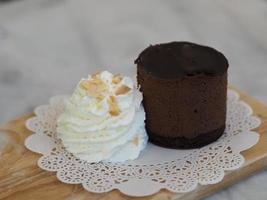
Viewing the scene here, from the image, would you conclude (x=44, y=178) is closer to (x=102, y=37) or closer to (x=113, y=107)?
(x=113, y=107)

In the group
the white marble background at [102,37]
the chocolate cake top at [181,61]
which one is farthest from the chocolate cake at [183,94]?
the white marble background at [102,37]

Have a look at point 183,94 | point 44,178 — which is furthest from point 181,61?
point 44,178

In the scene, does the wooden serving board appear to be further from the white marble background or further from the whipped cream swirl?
the white marble background

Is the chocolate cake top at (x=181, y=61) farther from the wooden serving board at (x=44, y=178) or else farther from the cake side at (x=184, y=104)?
the wooden serving board at (x=44, y=178)

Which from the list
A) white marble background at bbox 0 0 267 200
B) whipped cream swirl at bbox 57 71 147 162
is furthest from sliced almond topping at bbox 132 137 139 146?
white marble background at bbox 0 0 267 200

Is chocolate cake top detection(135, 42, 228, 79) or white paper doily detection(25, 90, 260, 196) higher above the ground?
chocolate cake top detection(135, 42, 228, 79)

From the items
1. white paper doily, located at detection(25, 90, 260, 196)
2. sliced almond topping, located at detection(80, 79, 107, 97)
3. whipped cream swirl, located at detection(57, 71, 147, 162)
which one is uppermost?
sliced almond topping, located at detection(80, 79, 107, 97)
